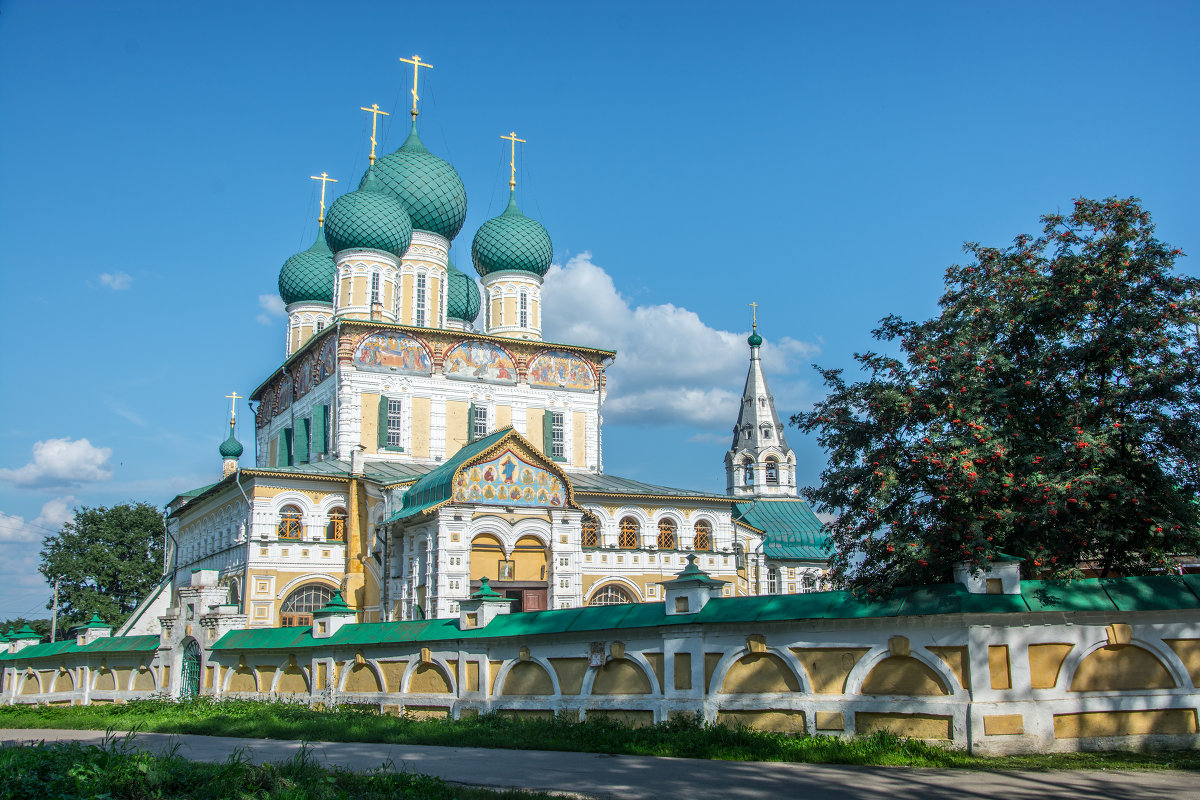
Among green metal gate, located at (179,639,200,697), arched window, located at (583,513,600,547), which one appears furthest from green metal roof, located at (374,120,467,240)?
green metal gate, located at (179,639,200,697)

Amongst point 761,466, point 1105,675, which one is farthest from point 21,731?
point 761,466

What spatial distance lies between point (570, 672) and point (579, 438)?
18.2m

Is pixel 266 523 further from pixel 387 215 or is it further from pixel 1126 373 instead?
→ pixel 1126 373

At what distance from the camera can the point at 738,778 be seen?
785cm

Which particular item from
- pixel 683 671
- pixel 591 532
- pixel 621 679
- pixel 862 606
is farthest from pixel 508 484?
pixel 862 606

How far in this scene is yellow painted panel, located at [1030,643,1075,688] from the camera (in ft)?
29.3

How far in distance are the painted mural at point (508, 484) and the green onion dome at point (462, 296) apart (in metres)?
12.7

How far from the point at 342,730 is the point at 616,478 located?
59.9 ft

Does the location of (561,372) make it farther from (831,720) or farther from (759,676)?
(831,720)

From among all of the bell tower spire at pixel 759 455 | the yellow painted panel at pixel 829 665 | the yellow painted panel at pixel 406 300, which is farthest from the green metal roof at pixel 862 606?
the bell tower spire at pixel 759 455

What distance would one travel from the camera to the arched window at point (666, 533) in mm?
26969

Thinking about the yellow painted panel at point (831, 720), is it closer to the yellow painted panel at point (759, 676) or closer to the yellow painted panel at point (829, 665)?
the yellow painted panel at point (829, 665)

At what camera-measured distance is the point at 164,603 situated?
2914 cm

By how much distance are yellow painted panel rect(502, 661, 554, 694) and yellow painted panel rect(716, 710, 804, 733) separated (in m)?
2.30
